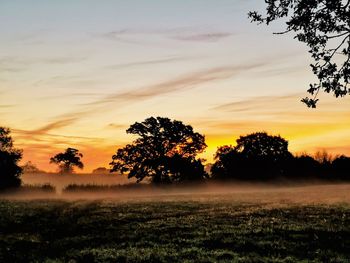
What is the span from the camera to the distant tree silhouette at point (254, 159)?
4897 inches

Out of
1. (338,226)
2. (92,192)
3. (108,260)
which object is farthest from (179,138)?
(108,260)

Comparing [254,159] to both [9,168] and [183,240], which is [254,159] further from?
[183,240]

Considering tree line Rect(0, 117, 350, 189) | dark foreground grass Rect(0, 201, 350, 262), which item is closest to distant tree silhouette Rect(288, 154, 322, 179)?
tree line Rect(0, 117, 350, 189)

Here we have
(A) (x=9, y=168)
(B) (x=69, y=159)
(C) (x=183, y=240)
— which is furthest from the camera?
(B) (x=69, y=159)

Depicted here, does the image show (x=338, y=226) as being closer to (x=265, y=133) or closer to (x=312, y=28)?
(x=312, y=28)

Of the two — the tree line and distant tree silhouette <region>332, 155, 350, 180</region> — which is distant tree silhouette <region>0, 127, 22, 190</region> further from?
distant tree silhouette <region>332, 155, 350, 180</region>

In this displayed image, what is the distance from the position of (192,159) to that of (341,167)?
3892 cm

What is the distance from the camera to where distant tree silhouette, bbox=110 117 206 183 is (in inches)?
4562

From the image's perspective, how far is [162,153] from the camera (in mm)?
116062

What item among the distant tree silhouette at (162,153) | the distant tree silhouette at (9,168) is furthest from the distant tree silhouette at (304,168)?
the distant tree silhouette at (9,168)


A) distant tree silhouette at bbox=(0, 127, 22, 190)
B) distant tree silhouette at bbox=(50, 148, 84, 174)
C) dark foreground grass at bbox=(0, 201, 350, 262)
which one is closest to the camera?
dark foreground grass at bbox=(0, 201, 350, 262)

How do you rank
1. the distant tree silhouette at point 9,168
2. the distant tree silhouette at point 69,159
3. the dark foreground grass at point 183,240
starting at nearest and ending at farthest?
the dark foreground grass at point 183,240
the distant tree silhouette at point 9,168
the distant tree silhouette at point 69,159

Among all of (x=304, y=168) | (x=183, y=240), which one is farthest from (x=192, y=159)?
(x=183, y=240)

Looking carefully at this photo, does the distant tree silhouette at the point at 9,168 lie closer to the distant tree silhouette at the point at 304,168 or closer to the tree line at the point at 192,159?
the tree line at the point at 192,159
